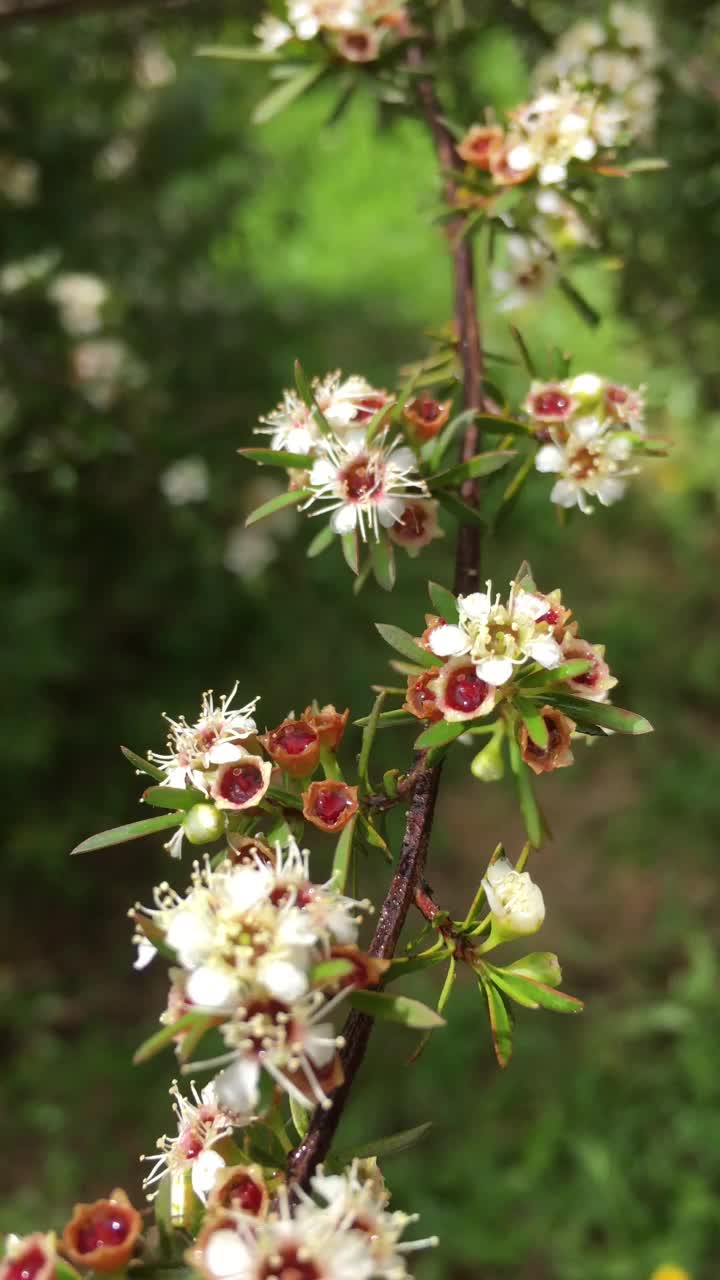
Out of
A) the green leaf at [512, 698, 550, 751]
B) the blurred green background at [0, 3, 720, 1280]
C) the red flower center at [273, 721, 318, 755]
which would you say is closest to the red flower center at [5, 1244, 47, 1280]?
the red flower center at [273, 721, 318, 755]

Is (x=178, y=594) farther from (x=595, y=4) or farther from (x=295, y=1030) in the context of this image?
(x=295, y=1030)

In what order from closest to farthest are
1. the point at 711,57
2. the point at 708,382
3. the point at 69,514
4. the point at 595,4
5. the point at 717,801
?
the point at 595,4
the point at 711,57
the point at 708,382
the point at 69,514
the point at 717,801

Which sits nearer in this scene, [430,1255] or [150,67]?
[430,1255]

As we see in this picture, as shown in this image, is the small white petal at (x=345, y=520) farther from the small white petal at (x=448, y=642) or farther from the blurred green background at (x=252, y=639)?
the blurred green background at (x=252, y=639)

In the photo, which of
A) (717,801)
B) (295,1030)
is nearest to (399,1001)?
(295,1030)

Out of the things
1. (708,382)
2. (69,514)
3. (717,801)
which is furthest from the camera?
(717,801)

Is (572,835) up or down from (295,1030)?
up
